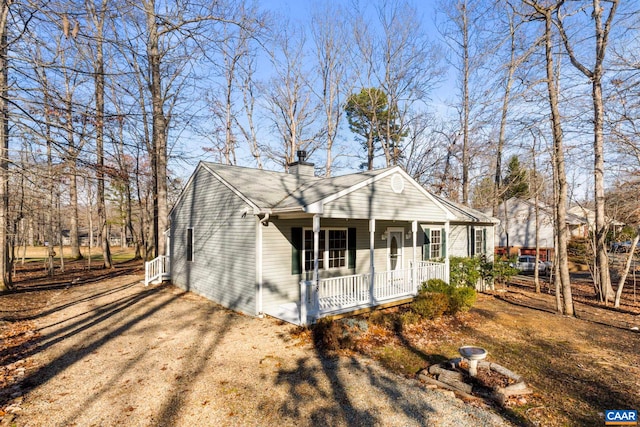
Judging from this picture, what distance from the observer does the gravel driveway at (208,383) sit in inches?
165

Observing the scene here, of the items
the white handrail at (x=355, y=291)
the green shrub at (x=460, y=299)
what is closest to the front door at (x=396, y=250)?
the white handrail at (x=355, y=291)

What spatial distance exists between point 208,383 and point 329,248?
19.1 feet

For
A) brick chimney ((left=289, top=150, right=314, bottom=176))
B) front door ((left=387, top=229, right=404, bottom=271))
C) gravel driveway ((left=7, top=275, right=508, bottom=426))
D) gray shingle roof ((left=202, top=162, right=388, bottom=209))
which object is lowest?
gravel driveway ((left=7, top=275, right=508, bottom=426))

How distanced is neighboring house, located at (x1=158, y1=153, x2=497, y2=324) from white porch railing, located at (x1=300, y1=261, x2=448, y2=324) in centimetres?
3

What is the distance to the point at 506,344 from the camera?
7188 millimetres

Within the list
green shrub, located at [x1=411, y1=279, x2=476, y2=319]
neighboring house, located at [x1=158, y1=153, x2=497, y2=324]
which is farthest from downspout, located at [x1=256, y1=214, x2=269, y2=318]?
green shrub, located at [x1=411, y1=279, x2=476, y2=319]

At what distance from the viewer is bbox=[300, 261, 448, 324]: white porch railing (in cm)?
799

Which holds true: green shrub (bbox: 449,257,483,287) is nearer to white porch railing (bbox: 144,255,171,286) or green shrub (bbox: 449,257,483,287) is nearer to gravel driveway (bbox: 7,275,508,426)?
gravel driveway (bbox: 7,275,508,426)

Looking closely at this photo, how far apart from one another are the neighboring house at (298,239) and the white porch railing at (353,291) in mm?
29

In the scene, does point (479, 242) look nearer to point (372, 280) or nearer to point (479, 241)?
point (479, 241)

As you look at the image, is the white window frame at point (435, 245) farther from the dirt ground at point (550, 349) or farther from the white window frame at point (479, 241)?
the dirt ground at point (550, 349)

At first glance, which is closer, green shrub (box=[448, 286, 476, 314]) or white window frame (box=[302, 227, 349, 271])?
green shrub (box=[448, 286, 476, 314])

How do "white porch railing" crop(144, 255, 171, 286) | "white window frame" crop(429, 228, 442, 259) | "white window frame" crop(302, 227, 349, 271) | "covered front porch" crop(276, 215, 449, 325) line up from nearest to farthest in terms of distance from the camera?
1. "covered front porch" crop(276, 215, 449, 325)
2. "white window frame" crop(302, 227, 349, 271)
3. "white porch railing" crop(144, 255, 171, 286)
4. "white window frame" crop(429, 228, 442, 259)

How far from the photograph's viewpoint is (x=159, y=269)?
1352cm
